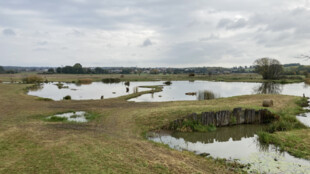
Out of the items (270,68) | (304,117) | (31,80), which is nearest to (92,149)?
(304,117)

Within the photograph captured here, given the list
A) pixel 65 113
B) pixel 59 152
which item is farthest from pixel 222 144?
pixel 65 113

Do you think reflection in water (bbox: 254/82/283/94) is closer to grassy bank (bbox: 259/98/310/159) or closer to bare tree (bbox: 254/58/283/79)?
grassy bank (bbox: 259/98/310/159)

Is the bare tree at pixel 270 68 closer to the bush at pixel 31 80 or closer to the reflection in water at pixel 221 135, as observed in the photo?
the reflection in water at pixel 221 135

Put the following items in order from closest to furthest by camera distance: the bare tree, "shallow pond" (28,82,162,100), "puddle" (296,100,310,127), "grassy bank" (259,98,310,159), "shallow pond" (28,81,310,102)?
"grassy bank" (259,98,310,159) → "puddle" (296,100,310,127) → "shallow pond" (28,81,310,102) → "shallow pond" (28,82,162,100) → the bare tree

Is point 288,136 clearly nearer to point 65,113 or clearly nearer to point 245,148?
point 245,148

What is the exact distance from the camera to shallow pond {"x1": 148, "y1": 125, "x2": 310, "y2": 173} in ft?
38.1

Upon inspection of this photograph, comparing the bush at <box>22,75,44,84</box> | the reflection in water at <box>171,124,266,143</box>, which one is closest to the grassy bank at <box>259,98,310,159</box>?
the reflection in water at <box>171,124,266,143</box>

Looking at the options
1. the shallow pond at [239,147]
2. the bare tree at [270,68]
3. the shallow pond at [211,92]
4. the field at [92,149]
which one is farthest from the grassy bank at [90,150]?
the bare tree at [270,68]

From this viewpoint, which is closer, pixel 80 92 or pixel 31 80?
pixel 80 92

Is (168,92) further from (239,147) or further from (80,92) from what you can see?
(239,147)

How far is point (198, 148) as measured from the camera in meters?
15.0

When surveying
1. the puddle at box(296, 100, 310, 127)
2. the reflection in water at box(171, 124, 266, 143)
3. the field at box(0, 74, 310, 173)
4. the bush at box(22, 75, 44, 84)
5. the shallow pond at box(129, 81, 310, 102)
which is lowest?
the reflection in water at box(171, 124, 266, 143)

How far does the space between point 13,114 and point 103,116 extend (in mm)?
9895

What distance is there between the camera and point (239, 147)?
15422 mm
